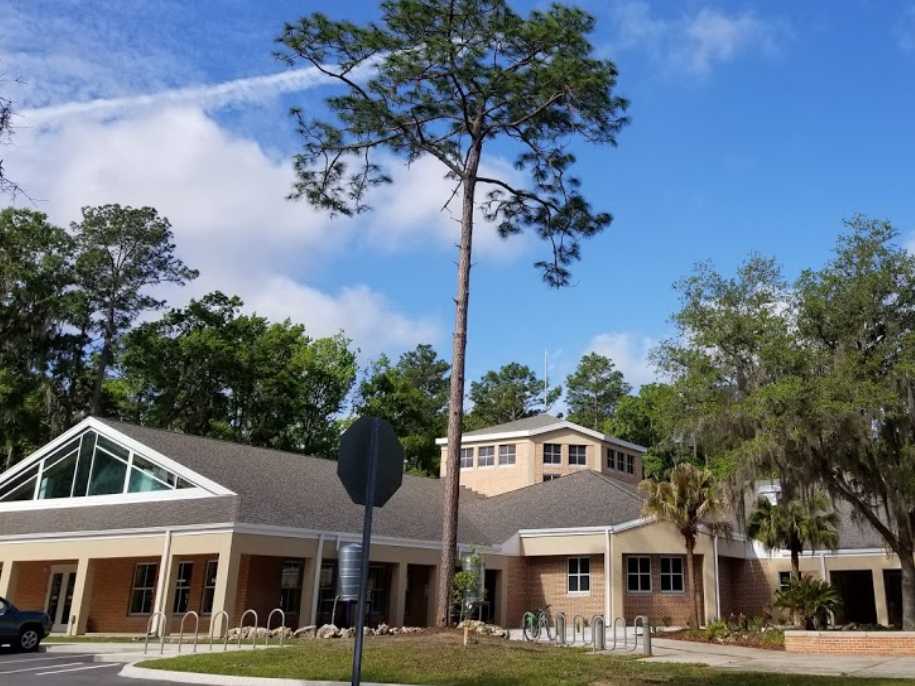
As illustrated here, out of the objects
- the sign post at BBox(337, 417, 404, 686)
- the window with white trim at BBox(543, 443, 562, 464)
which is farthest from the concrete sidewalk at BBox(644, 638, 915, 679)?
the window with white trim at BBox(543, 443, 562, 464)

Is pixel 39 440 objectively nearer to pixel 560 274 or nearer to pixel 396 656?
pixel 560 274

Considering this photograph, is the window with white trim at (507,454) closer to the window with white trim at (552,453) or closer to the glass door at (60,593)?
the window with white trim at (552,453)

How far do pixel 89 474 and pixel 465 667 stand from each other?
18.7 m

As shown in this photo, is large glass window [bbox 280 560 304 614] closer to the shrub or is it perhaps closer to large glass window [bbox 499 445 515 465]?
the shrub

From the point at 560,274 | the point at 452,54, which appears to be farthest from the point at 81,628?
the point at 452,54

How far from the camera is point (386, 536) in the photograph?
24.9m

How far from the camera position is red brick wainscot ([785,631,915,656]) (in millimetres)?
17656

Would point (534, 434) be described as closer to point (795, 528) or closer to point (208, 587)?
point (795, 528)

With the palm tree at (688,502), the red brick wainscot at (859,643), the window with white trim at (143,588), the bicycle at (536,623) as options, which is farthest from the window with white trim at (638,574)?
the window with white trim at (143,588)

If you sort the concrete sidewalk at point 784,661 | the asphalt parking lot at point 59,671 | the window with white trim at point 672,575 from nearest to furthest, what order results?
1. the asphalt parking lot at point 59,671
2. the concrete sidewalk at point 784,661
3. the window with white trim at point 672,575

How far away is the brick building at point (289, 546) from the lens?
2266 centimetres

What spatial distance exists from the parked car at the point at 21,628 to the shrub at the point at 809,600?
19.3m

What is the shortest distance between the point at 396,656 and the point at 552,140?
52.5ft

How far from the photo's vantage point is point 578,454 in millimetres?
38969
